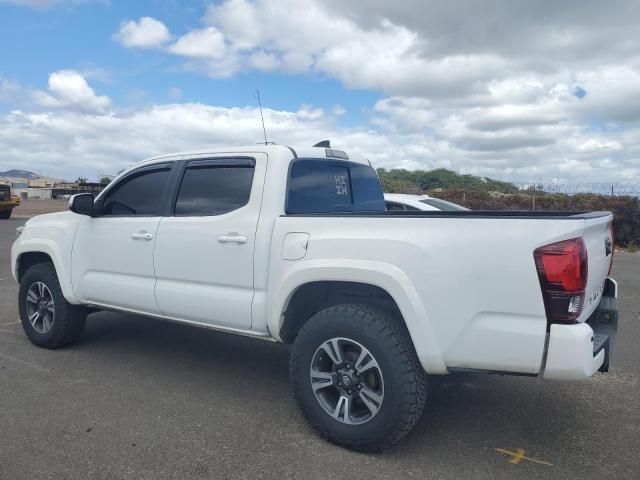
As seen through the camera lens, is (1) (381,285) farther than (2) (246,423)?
No

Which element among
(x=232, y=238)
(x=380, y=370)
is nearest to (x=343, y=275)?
(x=380, y=370)

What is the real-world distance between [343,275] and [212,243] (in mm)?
1126

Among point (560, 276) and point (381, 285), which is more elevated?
point (560, 276)

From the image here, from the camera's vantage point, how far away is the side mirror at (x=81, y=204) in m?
4.80

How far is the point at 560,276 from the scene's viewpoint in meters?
2.83

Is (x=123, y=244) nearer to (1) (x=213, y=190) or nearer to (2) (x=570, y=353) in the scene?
(1) (x=213, y=190)

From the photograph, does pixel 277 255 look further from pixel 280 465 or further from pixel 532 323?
pixel 532 323

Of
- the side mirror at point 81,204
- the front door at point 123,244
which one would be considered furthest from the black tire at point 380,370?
the side mirror at point 81,204

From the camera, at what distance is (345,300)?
3715mm

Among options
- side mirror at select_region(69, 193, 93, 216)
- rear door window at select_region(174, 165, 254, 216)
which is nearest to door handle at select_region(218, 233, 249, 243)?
rear door window at select_region(174, 165, 254, 216)

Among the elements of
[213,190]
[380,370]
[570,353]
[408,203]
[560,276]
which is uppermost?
[213,190]

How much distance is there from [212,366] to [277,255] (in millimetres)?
→ 1767

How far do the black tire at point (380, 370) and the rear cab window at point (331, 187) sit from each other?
0.93m

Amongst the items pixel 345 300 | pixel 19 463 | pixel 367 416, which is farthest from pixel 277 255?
pixel 19 463
